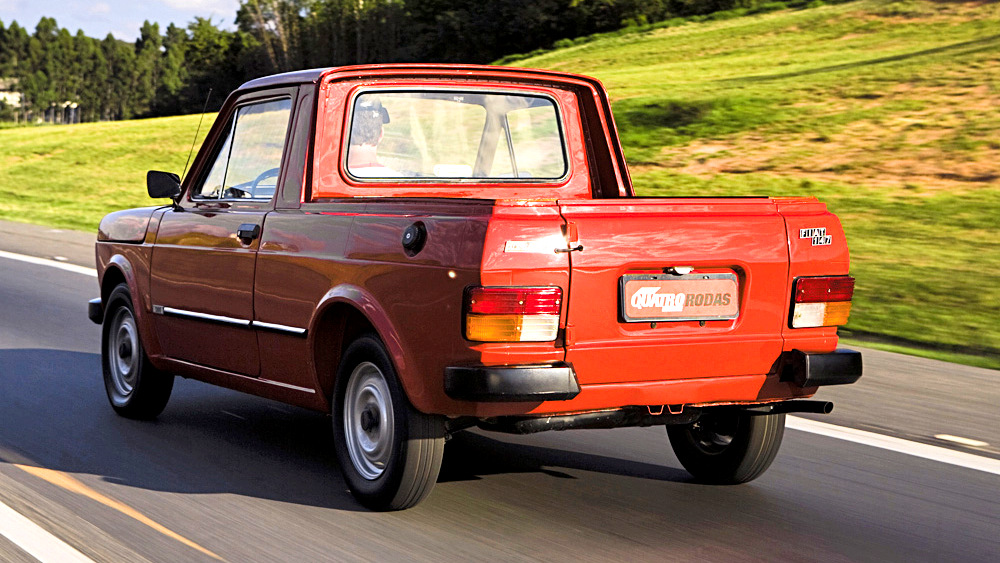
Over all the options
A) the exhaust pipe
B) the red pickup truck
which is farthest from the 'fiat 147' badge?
the exhaust pipe

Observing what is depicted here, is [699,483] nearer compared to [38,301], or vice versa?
[699,483]

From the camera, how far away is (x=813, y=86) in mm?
31469

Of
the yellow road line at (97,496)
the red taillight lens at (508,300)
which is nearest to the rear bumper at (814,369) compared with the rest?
the red taillight lens at (508,300)

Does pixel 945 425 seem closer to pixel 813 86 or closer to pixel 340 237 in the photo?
pixel 340 237

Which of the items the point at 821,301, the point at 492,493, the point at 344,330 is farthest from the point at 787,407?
the point at 344,330

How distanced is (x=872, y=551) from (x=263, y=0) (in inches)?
4540

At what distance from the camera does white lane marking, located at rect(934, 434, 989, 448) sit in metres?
6.44

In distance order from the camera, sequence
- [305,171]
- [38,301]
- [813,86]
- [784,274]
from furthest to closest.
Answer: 1. [813,86]
2. [38,301]
3. [305,171]
4. [784,274]

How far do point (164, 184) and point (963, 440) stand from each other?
4294 millimetres

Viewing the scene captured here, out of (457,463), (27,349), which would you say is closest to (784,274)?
(457,463)

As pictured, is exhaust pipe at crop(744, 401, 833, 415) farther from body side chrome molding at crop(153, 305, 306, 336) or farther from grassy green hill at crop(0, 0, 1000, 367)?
grassy green hill at crop(0, 0, 1000, 367)

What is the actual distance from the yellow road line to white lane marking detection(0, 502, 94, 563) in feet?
1.13

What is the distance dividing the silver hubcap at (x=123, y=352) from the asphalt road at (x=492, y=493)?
241 mm

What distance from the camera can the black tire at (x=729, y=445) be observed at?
570 cm
